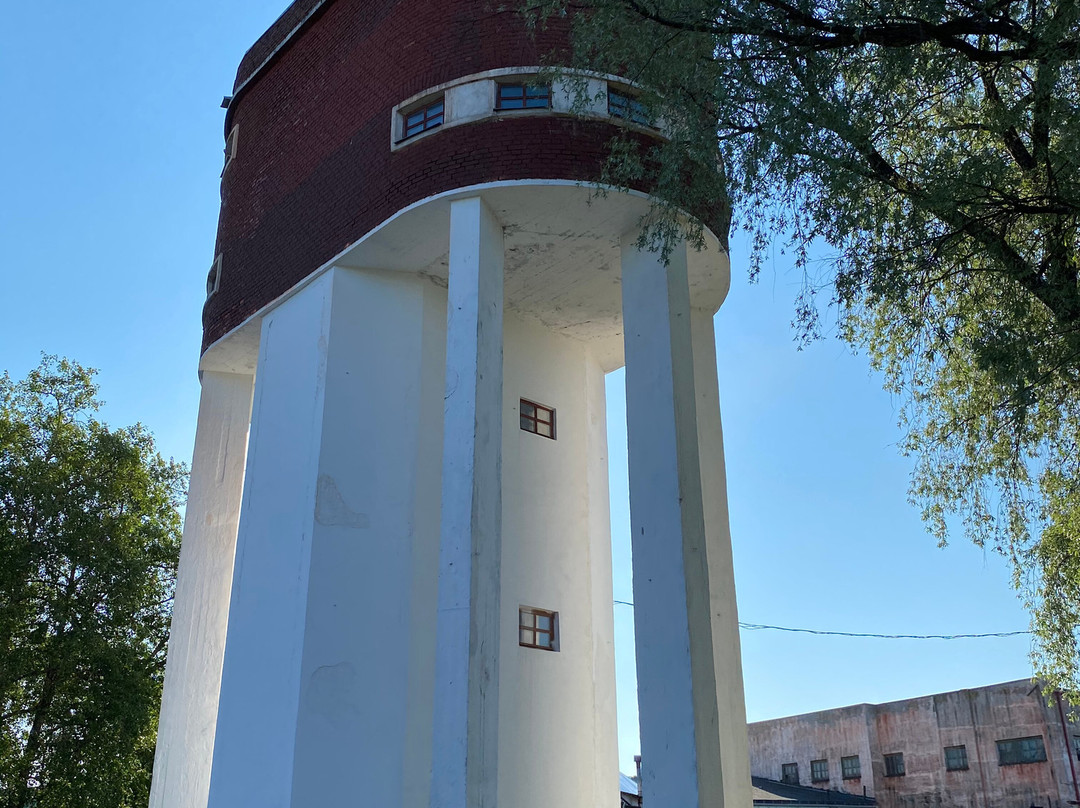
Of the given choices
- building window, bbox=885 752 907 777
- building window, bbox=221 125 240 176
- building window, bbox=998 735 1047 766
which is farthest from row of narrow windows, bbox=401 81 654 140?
building window, bbox=885 752 907 777

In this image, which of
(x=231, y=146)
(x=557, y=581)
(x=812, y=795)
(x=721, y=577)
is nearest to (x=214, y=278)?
(x=231, y=146)

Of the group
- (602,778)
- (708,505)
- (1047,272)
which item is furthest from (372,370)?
(1047,272)

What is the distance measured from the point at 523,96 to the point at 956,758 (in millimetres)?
25919

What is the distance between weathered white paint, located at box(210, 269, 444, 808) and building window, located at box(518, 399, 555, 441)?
6.00 feet

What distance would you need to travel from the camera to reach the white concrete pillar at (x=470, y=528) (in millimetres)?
11453

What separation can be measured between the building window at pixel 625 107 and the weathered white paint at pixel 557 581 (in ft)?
13.7

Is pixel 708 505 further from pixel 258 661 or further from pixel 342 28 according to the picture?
pixel 342 28

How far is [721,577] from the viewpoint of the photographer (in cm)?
1529

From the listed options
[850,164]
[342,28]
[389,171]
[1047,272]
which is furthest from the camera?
[342,28]

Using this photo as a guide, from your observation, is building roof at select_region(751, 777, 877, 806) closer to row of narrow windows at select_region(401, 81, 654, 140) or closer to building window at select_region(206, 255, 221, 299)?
building window at select_region(206, 255, 221, 299)

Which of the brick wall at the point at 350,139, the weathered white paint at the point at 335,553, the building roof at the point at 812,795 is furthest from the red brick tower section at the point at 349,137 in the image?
the building roof at the point at 812,795

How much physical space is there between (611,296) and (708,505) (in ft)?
12.2

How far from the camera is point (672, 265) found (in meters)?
14.2

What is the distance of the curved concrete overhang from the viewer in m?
14.2
